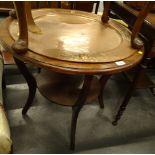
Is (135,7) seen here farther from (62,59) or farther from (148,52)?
(62,59)

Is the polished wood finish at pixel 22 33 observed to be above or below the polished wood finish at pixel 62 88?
above

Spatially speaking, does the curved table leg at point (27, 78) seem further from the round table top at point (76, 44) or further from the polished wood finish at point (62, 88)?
the round table top at point (76, 44)

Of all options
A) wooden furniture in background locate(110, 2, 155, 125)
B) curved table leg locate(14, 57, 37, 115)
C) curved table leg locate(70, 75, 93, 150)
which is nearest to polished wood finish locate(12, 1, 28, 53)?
curved table leg locate(14, 57, 37, 115)

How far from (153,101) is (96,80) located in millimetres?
748

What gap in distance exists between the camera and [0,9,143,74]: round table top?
1008 mm

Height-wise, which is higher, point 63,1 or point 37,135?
point 63,1

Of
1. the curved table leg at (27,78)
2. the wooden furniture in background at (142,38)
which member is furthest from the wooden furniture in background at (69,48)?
the wooden furniture in background at (142,38)

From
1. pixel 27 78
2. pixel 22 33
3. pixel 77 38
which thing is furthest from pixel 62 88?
pixel 22 33

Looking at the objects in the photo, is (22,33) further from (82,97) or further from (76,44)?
(82,97)

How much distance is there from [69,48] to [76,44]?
0.23 ft

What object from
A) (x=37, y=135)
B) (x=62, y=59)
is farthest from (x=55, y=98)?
(x=62, y=59)

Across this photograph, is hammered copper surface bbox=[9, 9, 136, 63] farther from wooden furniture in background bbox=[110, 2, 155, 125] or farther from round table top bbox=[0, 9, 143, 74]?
wooden furniture in background bbox=[110, 2, 155, 125]

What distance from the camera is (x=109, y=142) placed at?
1.54 meters

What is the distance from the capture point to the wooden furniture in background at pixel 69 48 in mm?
1008
